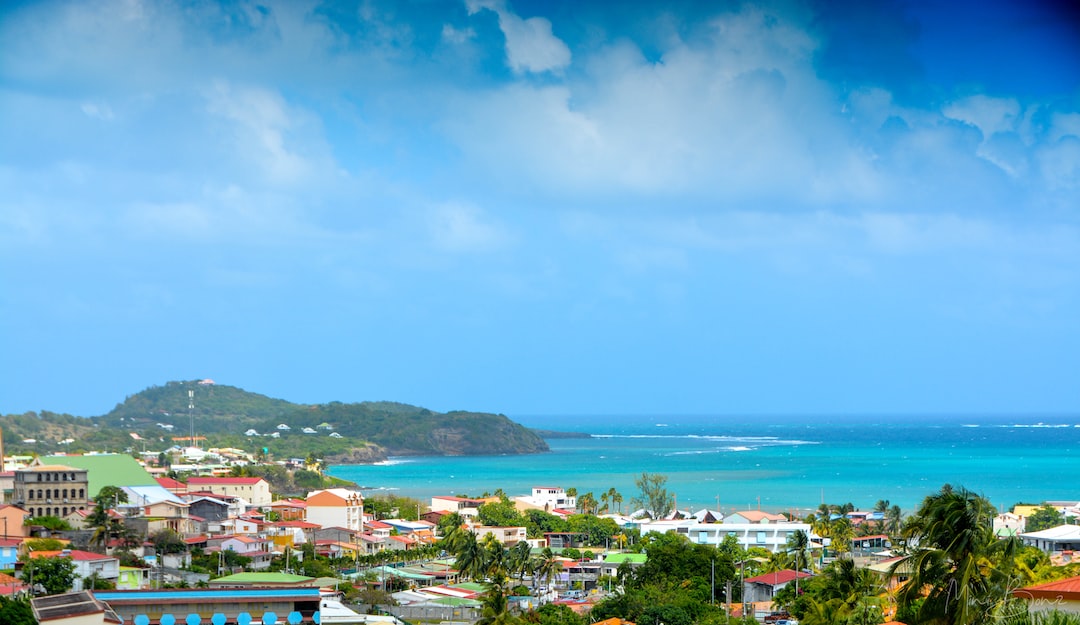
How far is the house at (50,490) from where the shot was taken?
99.9 feet

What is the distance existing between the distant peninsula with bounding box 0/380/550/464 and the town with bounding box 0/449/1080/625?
1582 inches

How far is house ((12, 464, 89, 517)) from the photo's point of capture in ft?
99.9

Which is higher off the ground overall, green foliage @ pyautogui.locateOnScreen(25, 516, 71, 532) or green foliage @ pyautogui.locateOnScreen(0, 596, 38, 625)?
green foliage @ pyautogui.locateOnScreen(25, 516, 71, 532)

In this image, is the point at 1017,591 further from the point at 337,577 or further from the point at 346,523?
the point at 346,523

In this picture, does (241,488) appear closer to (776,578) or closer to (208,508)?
(208,508)

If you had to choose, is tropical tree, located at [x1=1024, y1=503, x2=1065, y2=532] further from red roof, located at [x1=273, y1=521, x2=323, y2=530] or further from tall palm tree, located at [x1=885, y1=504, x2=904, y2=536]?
red roof, located at [x1=273, y1=521, x2=323, y2=530]

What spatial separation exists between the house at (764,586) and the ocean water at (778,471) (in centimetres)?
2041

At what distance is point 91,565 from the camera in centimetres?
2203

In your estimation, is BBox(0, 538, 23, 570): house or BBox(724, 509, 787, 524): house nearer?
BBox(0, 538, 23, 570): house

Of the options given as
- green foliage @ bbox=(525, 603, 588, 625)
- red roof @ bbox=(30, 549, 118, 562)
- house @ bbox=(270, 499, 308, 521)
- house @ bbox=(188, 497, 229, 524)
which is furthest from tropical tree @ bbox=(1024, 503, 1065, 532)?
red roof @ bbox=(30, 549, 118, 562)

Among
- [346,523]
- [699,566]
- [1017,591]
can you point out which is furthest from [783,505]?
[1017,591]

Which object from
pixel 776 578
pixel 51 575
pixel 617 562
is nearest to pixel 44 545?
pixel 51 575

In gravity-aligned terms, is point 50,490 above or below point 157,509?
above

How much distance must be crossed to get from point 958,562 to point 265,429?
346 feet
